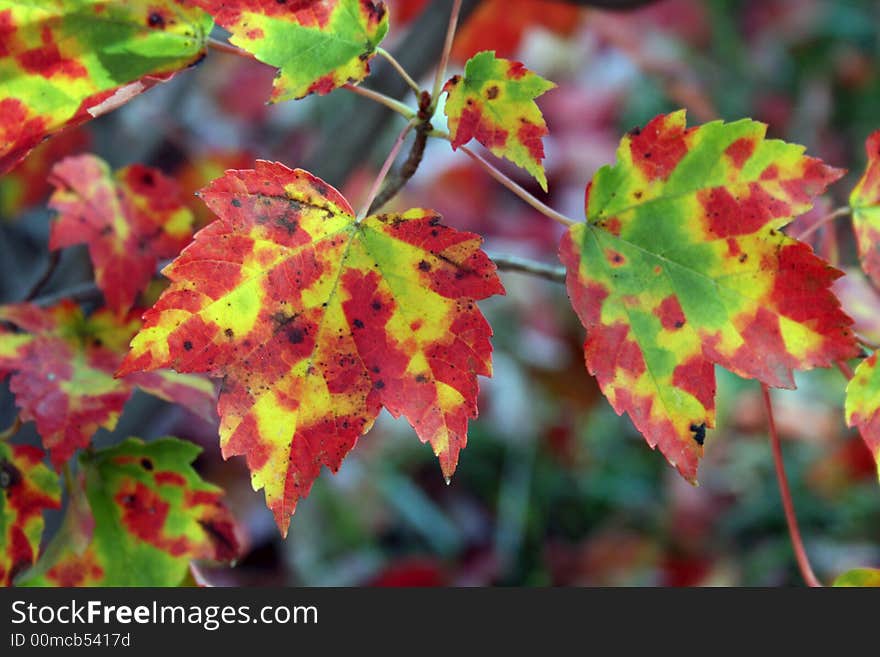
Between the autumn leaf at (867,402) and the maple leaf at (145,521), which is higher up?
the autumn leaf at (867,402)

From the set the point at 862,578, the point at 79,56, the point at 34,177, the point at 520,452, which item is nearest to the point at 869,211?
the point at 862,578

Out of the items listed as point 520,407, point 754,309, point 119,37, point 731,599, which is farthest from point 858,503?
point 119,37

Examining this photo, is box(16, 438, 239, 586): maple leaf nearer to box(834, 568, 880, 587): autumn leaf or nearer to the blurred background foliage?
box(834, 568, 880, 587): autumn leaf

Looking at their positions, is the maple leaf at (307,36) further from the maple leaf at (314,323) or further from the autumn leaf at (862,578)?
the autumn leaf at (862,578)

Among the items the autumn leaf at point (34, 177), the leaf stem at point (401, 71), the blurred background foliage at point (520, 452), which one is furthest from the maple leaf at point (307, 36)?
the autumn leaf at point (34, 177)

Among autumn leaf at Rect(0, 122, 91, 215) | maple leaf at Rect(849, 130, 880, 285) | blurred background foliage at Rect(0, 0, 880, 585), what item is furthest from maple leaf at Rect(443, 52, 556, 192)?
autumn leaf at Rect(0, 122, 91, 215)
